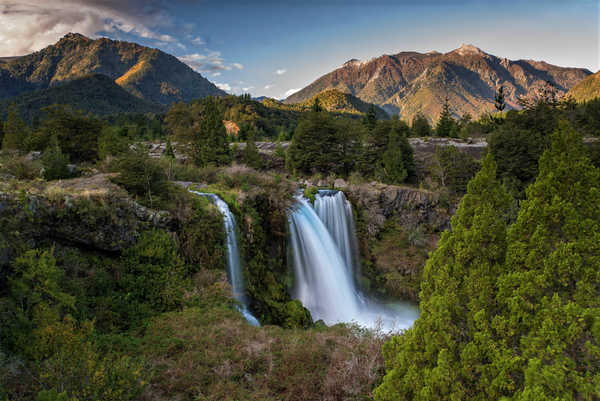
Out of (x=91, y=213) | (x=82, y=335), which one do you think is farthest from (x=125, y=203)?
(x=82, y=335)

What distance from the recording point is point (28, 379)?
412 cm

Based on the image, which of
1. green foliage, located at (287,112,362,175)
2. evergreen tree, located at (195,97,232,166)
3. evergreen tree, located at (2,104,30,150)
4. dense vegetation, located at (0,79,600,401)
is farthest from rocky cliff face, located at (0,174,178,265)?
evergreen tree, located at (2,104,30,150)

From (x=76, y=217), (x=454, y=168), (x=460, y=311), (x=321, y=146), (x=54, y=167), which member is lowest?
(x=460, y=311)

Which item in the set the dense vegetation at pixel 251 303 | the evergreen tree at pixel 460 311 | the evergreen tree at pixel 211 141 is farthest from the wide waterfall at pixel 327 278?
the evergreen tree at pixel 460 311

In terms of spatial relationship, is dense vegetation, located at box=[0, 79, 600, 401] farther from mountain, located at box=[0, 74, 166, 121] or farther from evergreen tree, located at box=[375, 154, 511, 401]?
mountain, located at box=[0, 74, 166, 121]

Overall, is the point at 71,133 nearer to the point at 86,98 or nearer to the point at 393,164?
the point at 393,164

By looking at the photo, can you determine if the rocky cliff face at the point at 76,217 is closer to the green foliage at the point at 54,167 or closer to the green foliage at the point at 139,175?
the green foliage at the point at 139,175

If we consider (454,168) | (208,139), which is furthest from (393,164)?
(208,139)

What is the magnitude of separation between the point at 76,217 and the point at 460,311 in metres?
8.62

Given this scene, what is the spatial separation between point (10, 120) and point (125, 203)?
32.4 metres

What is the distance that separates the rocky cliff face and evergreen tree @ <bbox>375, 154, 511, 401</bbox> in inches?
284

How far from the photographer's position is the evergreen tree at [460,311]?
3.60 meters

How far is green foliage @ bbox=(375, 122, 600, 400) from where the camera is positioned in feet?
9.82

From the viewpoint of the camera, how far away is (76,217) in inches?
288
